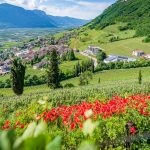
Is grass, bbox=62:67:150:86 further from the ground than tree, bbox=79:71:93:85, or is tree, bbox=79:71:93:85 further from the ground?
tree, bbox=79:71:93:85

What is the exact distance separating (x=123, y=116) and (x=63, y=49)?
177 metres

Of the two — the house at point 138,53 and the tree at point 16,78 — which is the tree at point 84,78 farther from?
the house at point 138,53

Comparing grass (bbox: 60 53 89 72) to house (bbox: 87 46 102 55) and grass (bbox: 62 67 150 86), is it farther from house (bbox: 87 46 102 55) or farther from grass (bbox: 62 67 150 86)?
grass (bbox: 62 67 150 86)

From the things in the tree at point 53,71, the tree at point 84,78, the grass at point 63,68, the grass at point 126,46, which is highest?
the tree at point 53,71

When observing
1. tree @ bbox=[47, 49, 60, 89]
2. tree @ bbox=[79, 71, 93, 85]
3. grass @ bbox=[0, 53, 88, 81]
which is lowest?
grass @ bbox=[0, 53, 88, 81]

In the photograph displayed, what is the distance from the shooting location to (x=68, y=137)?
1010 cm

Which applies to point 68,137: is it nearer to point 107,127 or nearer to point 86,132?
point 107,127

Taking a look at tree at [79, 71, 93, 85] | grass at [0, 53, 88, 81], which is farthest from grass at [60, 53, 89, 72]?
tree at [79, 71, 93, 85]

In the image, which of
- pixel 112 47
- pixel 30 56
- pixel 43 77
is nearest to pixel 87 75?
pixel 43 77

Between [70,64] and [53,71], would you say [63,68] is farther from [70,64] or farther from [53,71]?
[53,71]

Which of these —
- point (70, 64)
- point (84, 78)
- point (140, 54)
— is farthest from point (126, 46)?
point (84, 78)

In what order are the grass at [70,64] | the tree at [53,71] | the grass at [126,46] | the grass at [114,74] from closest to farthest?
the tree at [53,71] < the grass at [114,74] < the grass at [70,64] < the grass at [126,46]

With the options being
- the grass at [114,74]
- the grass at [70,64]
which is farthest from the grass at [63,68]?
the grass at [114,74]

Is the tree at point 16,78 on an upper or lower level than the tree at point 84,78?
upper
